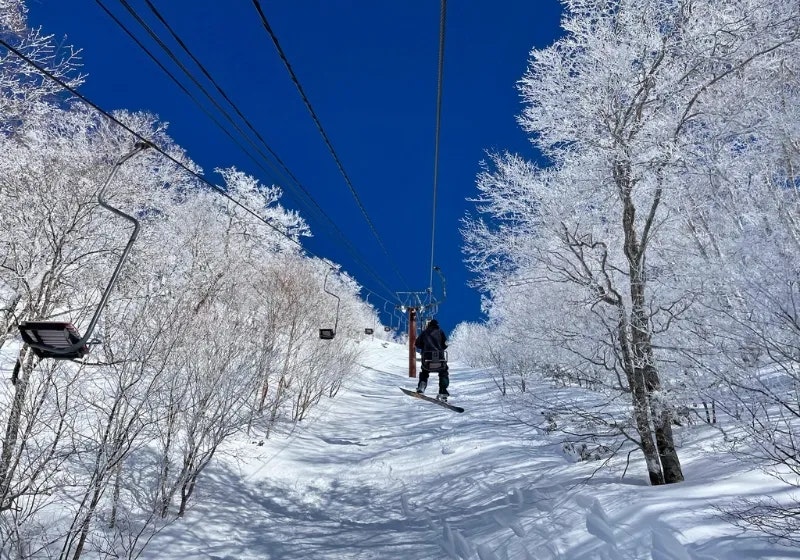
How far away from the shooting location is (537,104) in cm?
718

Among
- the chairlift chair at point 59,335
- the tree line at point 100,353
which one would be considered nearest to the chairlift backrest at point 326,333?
the tree line at point 100,353

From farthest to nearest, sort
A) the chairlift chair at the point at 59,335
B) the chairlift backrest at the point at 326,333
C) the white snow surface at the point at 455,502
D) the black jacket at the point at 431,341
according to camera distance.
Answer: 1. the chairlift backrest at the point at 326,333
2. the black jacket at the point at 431,341
3. the white snow surface at the point at 455,502
4. the chairlift chair at the point at 59,335

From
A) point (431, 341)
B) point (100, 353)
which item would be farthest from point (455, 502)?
point (100, 353)

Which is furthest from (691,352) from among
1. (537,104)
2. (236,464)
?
(236,464)

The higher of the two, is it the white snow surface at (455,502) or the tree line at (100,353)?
the tree line at (100,353)

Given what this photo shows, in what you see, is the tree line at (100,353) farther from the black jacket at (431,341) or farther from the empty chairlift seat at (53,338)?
the black jacket at (431,341)

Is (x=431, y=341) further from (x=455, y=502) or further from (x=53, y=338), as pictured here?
(x=53, y=338)

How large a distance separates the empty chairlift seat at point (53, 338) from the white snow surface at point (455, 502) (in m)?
5.19

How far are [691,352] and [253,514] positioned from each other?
8904 mm

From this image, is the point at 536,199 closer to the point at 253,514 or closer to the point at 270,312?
the point at 253,514

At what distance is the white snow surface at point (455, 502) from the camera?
4.48 m

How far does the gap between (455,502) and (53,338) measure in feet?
24.9

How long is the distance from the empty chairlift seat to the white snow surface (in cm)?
519

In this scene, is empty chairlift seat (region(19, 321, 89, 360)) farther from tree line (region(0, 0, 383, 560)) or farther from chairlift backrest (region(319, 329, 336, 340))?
chairlift backrest (region(319, 329, 336, 340))
